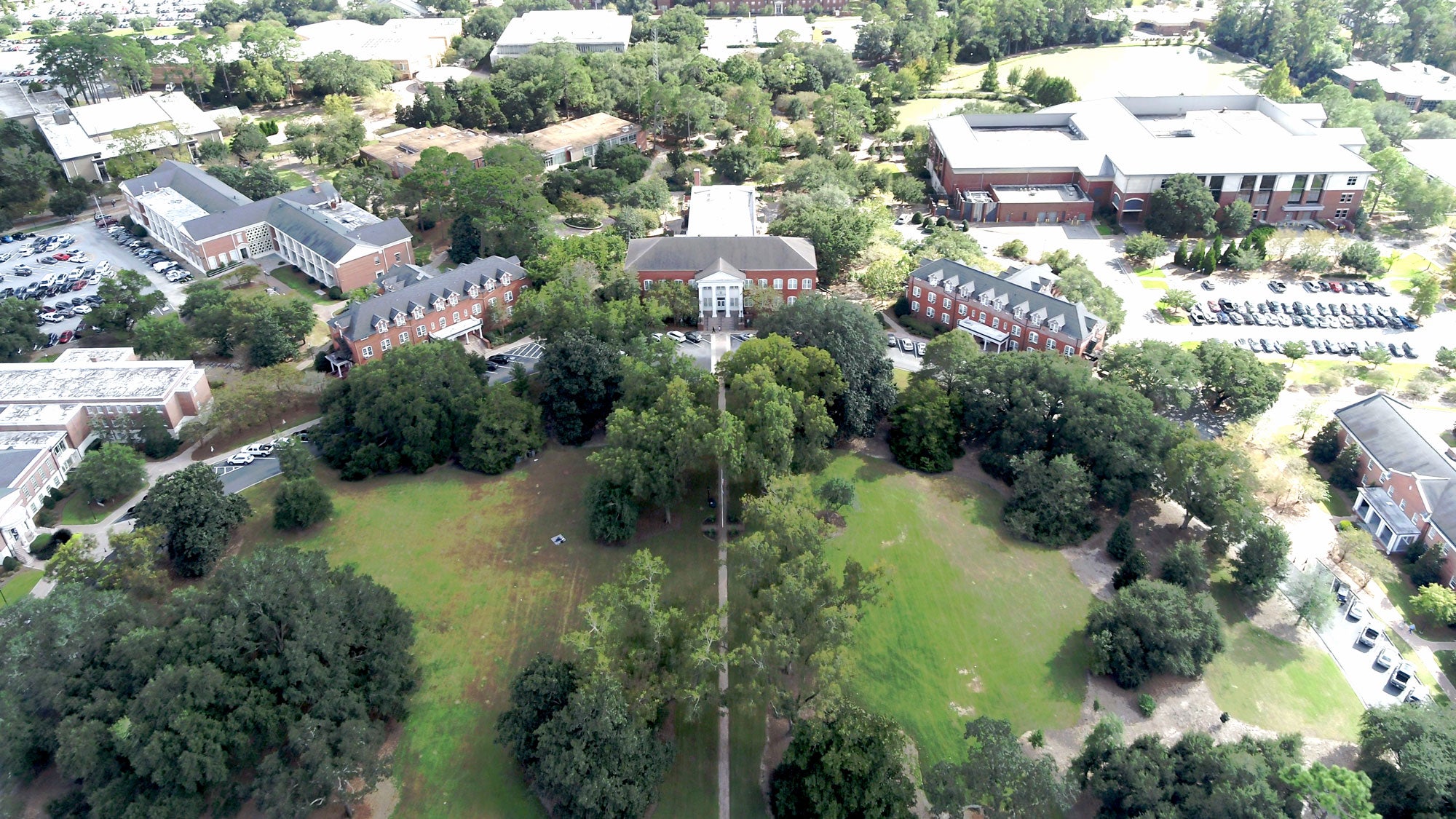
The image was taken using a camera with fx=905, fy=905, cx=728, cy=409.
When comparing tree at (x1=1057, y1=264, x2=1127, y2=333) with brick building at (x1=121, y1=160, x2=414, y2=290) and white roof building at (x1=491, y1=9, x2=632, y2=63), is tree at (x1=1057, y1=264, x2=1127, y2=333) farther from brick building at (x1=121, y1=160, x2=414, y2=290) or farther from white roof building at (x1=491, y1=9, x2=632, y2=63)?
white roof building at (x1=491, y1=9, x2=632, y2=63)

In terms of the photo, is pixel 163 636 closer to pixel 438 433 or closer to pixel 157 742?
pixel 157 742

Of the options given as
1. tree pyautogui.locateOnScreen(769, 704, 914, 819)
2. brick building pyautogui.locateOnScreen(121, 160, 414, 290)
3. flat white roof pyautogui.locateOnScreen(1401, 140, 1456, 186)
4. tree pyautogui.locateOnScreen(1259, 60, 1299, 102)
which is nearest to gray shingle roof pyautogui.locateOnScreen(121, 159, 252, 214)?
brick building pyautogui.locateOnScreen(121, 160, 414, 290)

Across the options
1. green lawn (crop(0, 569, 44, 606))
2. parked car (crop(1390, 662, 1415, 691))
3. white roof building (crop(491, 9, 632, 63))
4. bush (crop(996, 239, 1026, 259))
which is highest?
white roof building (crop(491, 9, 632, 63))

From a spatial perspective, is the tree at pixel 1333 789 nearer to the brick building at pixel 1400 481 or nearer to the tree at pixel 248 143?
the brick building at pixel 1400 481

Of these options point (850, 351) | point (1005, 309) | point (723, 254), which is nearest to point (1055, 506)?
point (850, 351)

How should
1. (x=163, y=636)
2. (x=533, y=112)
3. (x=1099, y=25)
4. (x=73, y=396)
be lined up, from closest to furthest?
(x=163, y=636) < (x=73, y=396) < (x=533, y=112) < (x=1099, y=25)

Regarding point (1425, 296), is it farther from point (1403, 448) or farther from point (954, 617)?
point (954, 617)

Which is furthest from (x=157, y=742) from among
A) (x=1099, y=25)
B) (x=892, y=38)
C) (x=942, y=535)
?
(x=1099, y=25)
